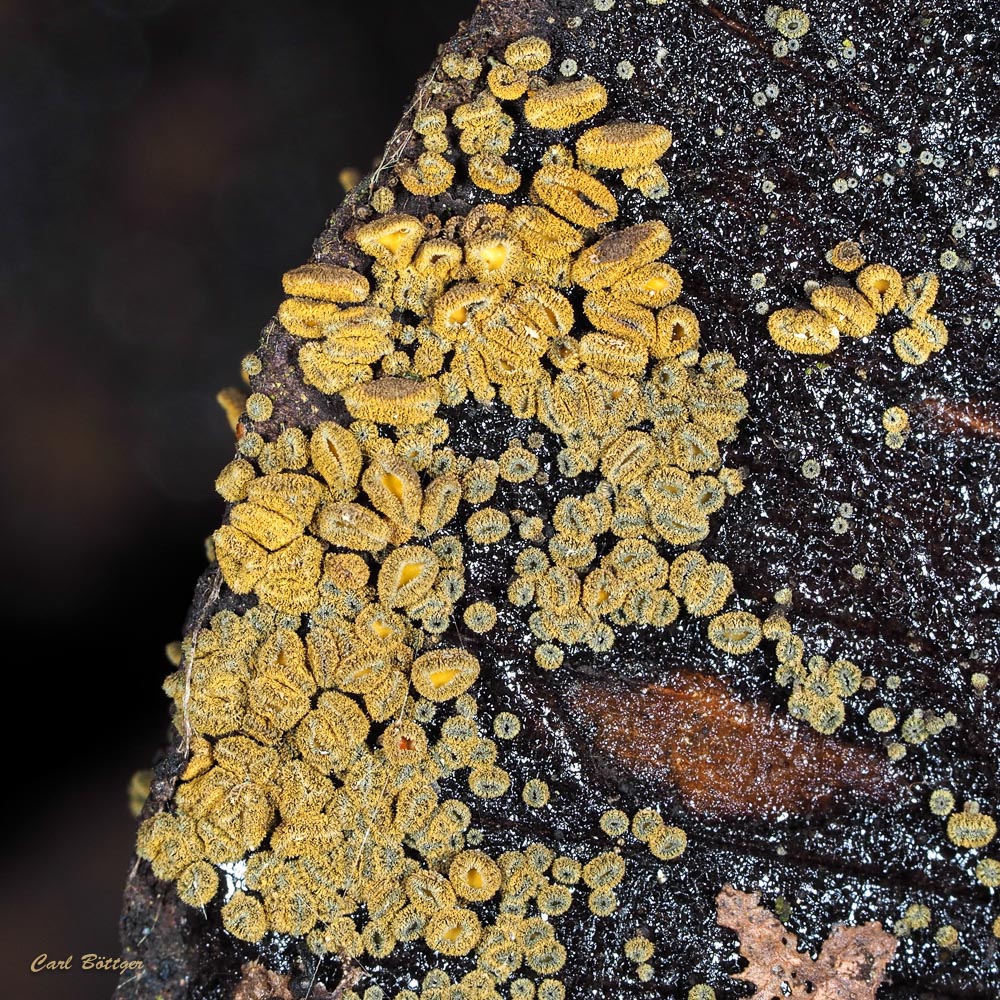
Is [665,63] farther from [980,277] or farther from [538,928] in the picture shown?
[538,928]

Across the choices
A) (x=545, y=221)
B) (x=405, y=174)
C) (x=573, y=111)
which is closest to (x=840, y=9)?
(x=573, y=111)

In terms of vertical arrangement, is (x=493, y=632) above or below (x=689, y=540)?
below

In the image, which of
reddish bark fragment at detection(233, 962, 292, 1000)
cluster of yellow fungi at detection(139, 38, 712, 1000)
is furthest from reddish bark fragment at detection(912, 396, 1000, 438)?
reddish bark fragment at detection(233, 962, 292, 1000)

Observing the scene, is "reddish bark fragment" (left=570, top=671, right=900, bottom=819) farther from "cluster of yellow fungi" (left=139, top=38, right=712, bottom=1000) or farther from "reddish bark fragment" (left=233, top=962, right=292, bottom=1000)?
"reddish bark fragment" (left=233, top=962, right=292, bottom=1000)

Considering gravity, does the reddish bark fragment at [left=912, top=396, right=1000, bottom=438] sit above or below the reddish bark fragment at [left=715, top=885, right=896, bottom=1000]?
above

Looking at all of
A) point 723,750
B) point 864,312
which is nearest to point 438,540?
point 723,750

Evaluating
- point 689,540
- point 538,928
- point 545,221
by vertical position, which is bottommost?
point 538,928

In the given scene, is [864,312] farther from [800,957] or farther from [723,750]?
[800,957]
